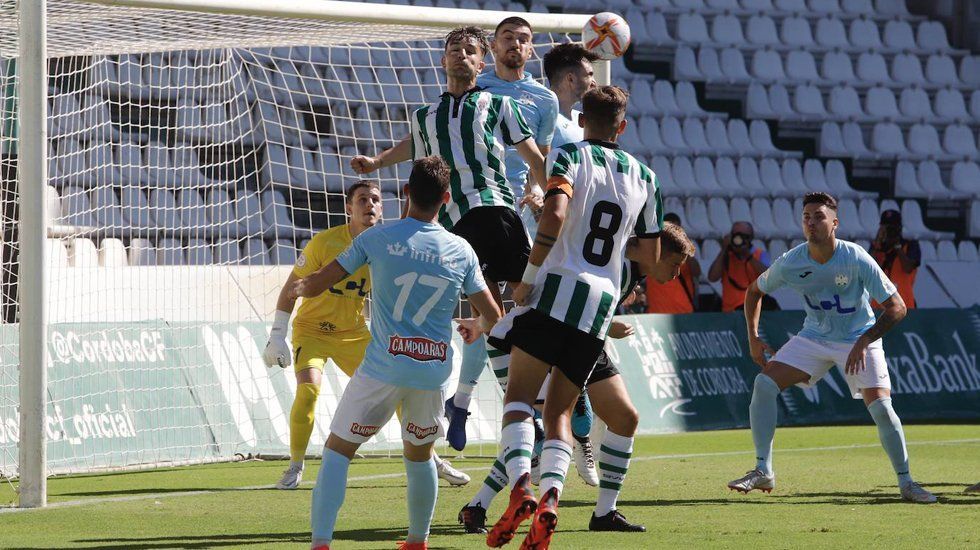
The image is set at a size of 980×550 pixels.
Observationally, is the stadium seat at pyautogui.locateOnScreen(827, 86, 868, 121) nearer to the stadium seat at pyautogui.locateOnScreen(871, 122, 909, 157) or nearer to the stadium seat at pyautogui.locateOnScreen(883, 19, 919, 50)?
the stadium seat at pyautogui.locateOnScreen(871, 122, 909, 157)

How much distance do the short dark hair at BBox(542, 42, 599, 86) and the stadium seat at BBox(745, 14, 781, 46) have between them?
14.8 metres

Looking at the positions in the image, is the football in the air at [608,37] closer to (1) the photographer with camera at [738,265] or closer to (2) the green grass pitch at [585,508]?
(2) the green grass pitch at [585,508]

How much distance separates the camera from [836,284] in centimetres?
933

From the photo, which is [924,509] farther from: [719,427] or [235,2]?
[719,427]

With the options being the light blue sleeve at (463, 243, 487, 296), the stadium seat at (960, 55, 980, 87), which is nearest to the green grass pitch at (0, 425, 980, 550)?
the light blue sleeve at (463, 243, 487, 296)

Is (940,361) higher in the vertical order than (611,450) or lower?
lower

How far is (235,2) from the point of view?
9703mm

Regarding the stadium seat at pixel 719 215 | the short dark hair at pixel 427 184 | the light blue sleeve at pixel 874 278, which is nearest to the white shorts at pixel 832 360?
the light blue sleeve at pixel 874 278

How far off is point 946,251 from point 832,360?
1298 centimetres

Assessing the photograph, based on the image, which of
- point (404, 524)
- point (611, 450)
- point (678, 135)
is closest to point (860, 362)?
point (611, 450)

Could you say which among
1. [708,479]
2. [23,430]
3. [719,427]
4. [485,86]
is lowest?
[719,427]

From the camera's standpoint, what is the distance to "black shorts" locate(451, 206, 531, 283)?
7.48 m

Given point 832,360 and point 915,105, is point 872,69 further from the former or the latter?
point 832,360

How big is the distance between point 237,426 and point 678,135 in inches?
407
